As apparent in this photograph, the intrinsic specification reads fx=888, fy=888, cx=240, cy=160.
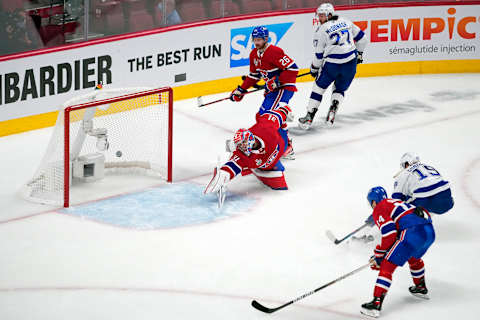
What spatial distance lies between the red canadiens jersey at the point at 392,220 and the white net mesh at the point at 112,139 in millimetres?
2656

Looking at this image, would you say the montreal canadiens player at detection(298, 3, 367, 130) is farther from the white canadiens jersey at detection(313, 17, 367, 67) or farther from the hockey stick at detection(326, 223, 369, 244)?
the hockey stick at detection(326, 223, 369, 244)

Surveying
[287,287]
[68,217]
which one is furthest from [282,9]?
[287,287]

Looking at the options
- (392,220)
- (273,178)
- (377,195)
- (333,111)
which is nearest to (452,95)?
(333,111)

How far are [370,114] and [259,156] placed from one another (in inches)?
110

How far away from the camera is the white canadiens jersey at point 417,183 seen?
609cm

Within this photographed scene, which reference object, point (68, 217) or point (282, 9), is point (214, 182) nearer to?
point (68, 217)

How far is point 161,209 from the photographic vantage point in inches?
269

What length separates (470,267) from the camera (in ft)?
19.3

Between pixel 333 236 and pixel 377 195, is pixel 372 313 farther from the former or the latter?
pixel 333 236

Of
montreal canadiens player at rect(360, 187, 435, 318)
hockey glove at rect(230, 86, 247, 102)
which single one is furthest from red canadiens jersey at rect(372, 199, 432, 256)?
hockey glove at rect(230, 86, 247, 102)

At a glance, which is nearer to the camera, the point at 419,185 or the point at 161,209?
the point at 419,185

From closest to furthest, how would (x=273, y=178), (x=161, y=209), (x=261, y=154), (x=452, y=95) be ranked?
1. (x=161, y=209)
2. (x=261, y=154)
3. (x=273, y=178)
4. (x=452, y=95)

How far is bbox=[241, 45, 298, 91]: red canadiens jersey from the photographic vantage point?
24.8 feet

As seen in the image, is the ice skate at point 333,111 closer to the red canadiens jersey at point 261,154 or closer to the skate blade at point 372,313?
the red canadiens jersey at point 261,154
